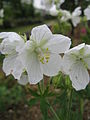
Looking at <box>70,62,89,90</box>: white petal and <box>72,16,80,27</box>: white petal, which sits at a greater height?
<box>70,62,89,90</box>: white petal

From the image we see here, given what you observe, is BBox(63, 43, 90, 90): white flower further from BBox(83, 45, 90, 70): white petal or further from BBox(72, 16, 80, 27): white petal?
BBox(72, 16, 80, 27): white petal

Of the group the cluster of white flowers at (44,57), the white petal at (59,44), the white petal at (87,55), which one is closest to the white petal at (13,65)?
the cluster of white flowers at (44,57)

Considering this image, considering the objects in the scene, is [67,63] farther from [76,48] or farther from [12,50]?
[12,50]

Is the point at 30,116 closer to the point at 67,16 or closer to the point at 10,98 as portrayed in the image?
the point at 10,98

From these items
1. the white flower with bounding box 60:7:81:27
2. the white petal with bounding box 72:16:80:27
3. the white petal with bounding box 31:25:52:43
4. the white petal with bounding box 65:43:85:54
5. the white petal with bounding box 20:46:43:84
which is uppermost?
the white petal with bounding box 31:25:52:43

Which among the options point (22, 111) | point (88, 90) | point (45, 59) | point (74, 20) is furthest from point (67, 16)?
point (22, 111)

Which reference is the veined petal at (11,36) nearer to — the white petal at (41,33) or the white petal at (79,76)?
the white petal at (41,33)

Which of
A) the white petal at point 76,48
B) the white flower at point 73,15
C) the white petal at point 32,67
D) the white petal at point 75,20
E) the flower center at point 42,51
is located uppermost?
the white petal at point 76,48

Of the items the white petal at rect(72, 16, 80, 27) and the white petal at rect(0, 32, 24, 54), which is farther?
the white petal at rect(72, 16, 80, 27)

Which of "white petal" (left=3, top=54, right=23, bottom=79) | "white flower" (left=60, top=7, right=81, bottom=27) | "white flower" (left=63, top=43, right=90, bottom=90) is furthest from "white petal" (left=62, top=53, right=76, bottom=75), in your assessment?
"white flower" (left=60, top=7, right=81, bottom=27)
